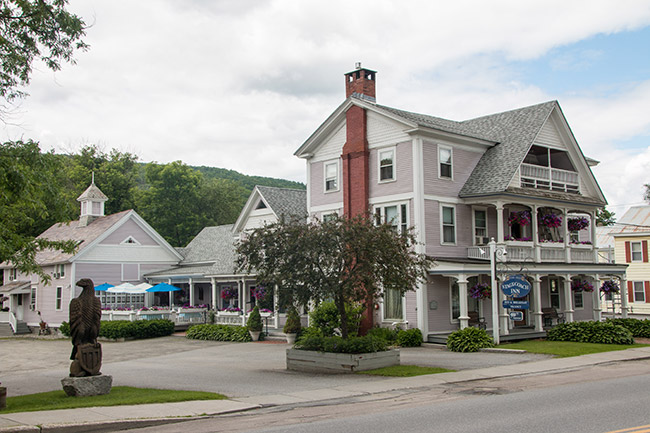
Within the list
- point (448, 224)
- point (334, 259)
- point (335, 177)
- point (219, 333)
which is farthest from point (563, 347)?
point (219, 333)

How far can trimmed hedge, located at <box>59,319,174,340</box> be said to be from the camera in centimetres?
3522

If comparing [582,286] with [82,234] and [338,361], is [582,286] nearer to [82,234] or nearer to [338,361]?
[338,361]

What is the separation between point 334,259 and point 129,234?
2970 cm

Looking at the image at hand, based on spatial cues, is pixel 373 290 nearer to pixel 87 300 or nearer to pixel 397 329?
pixel 87 300

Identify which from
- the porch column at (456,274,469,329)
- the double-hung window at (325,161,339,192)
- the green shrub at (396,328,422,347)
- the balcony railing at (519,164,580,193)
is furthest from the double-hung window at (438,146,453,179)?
the green shrub at (396,328,422,347)

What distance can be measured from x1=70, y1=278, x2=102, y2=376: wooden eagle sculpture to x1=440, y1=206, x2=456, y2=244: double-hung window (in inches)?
678

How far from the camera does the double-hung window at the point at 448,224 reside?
1118 inches

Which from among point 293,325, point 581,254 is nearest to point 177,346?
point 293,325

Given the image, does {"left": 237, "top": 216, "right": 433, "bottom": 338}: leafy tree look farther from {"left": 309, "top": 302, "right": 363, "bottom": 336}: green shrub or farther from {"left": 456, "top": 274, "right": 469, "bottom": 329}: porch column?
{"left": 309, "top": 302, "right": 363, "bottom": 336}: green shrub

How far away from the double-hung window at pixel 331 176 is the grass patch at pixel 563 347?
1147 centimetres

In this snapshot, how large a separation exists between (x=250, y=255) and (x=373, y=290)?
394 cm

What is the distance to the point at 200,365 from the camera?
22109 mm

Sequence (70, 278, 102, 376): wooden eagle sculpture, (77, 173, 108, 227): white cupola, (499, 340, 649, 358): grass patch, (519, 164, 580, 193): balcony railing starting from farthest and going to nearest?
(77, 173, 108, 227): white cupola < (519, 164, 580, 193): balcony railing < (499, 340, 649, 358): grass patch < (70, 278, 102, 376): wooden eagle sculpture

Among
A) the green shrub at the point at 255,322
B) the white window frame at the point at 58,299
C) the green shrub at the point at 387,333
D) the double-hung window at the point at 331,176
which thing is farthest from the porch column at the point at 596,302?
the white window frame at the point at 58,299
